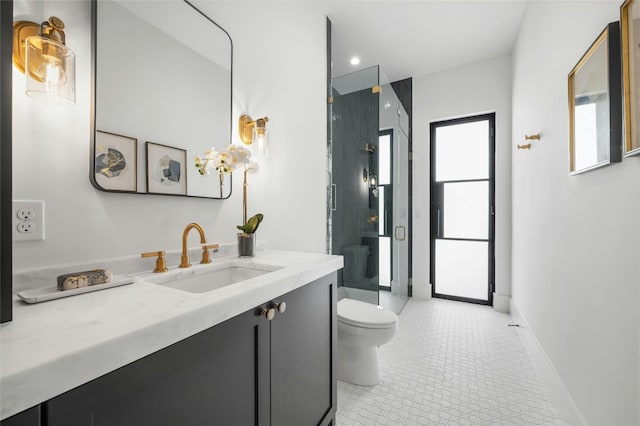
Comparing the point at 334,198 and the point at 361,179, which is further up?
the point at 361,179

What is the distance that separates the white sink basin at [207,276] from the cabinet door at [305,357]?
0.70 feet

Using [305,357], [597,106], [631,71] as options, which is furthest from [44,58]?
[597,106]

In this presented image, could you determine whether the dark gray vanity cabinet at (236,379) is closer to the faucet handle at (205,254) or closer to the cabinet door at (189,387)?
the cabinet door at (189,387)

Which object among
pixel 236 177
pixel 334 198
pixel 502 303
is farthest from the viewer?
pixel 502 303

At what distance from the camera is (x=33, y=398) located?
419 mm

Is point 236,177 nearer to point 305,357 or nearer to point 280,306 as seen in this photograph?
point 280,306

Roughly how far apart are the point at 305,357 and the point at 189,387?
0.56 m

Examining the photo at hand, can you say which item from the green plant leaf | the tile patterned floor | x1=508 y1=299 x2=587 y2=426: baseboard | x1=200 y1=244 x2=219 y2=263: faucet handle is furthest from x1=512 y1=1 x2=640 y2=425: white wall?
x1=200 y1=244 x2=219 y2=263: faucet handle

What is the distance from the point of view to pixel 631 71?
94 centimetres

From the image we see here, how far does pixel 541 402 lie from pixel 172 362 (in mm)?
2038

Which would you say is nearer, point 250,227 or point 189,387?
point 189,387

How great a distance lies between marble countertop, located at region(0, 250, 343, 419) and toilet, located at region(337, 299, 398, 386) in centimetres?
98

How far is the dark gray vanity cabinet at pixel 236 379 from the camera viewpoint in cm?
53

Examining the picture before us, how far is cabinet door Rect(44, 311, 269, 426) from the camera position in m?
0.50
